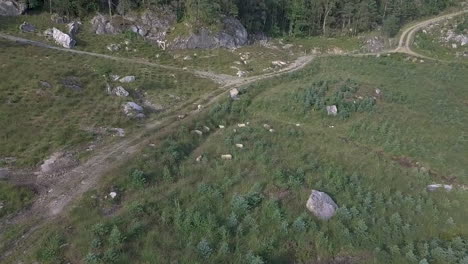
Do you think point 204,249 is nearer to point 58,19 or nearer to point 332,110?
point 332,110

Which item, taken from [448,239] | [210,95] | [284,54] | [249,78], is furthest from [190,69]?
[448,239]

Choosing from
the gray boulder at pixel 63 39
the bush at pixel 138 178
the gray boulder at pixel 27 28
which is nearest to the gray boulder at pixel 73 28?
the gray boulder at pixel 63 39

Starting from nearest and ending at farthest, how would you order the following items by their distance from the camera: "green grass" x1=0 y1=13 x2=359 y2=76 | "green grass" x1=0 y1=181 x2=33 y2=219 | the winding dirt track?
the winding dirt track, "green grass" x1=0 y1=181 x2=33 y2=219, "green grass" x1=0 y1=13 x2=359 y2=76

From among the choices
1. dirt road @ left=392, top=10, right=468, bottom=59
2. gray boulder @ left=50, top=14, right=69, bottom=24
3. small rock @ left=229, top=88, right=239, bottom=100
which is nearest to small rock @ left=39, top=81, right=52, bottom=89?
small rock @ left=229, top=88, right=239, bottom=100

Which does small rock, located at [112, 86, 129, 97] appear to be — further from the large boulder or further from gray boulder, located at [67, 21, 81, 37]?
the large boulder

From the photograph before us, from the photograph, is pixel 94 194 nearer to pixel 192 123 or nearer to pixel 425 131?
pixel 192 123

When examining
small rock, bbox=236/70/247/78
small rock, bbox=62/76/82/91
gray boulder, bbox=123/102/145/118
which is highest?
small rock, bbox=236/70/247/78

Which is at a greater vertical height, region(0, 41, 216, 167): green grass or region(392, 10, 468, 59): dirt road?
region(392, 10, 468, 59): dirt road
